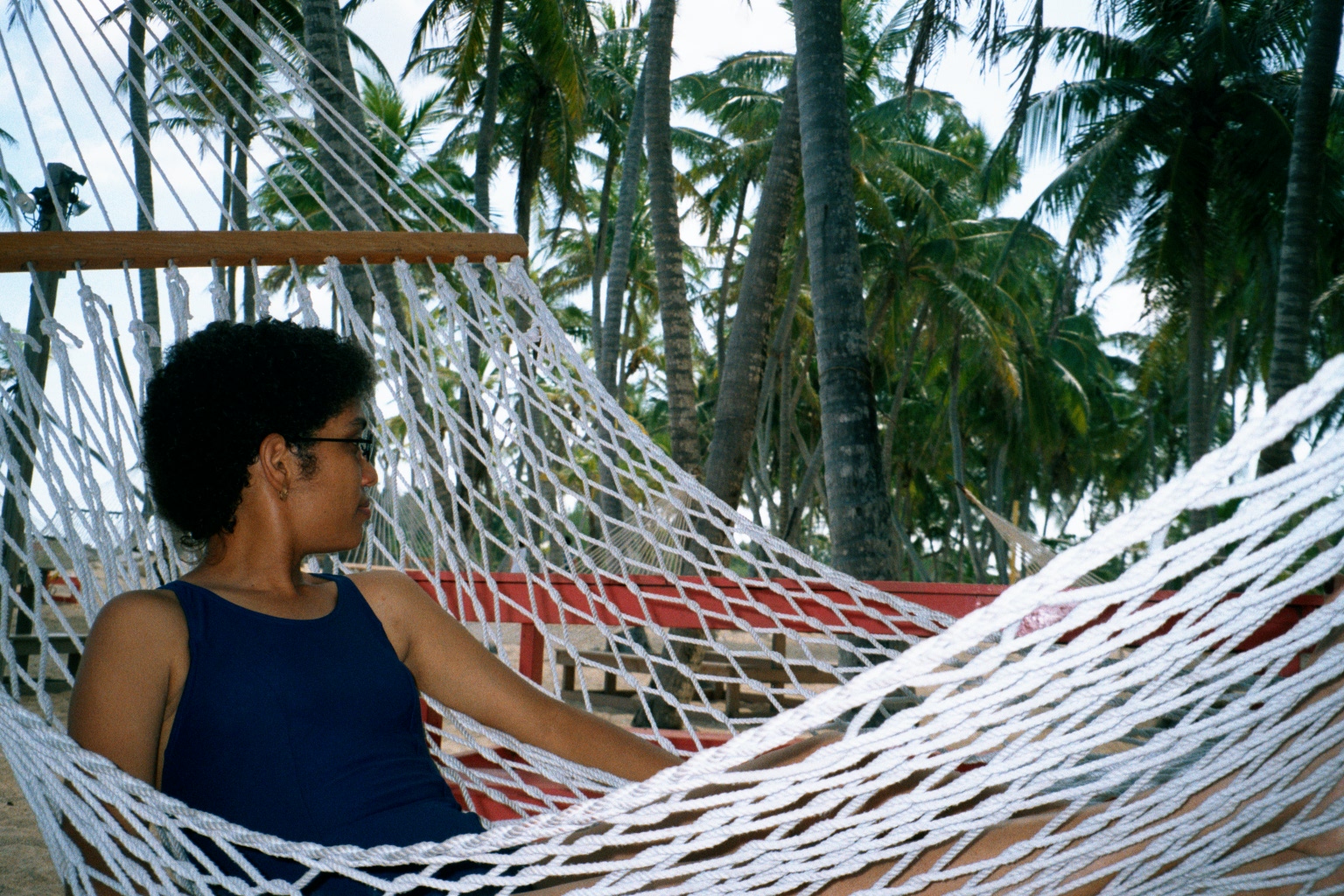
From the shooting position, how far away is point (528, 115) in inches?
459

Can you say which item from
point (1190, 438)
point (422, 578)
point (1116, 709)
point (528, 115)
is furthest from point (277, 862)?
point (528, 115)

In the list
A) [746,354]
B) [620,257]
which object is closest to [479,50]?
[620,257]

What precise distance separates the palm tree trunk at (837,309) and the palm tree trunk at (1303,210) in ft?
12.4

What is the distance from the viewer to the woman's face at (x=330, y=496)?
108 cm

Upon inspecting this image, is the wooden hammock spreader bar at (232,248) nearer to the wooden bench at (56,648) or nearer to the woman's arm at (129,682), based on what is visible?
the woman's arm at (129,682)

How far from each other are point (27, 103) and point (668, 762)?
1.67 metres

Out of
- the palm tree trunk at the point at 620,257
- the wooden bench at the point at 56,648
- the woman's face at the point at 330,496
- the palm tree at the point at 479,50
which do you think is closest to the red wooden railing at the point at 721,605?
the woman's face at the point at 330,496

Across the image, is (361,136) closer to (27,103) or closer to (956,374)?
(27,103)

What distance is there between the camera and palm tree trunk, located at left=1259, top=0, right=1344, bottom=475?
5746 millimetres

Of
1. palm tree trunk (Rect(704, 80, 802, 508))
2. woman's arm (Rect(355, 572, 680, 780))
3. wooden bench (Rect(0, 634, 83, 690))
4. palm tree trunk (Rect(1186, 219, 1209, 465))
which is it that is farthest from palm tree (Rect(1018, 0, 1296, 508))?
woman's arm (Rect(355, 572, 680, 780))

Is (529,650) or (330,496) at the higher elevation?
(330,496)

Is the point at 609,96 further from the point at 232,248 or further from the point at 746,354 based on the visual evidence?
the point at 232,248

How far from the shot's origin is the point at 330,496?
1.08 m

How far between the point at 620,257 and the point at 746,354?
10.9 ft
